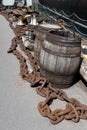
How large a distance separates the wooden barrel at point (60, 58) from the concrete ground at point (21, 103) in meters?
0.38

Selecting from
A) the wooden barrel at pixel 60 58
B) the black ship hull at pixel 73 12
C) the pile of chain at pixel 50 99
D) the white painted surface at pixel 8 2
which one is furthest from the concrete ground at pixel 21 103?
the white painted surface at pixel 8 2

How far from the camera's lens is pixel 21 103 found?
13.9 ft

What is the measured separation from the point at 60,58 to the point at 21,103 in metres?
1.08

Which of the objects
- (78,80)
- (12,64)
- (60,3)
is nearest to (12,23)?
(60,3)

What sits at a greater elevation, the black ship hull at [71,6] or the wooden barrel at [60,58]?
the wooden barrel at [60,58]

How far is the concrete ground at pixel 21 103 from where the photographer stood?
3711 mm

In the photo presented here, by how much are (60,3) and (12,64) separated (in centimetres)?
797

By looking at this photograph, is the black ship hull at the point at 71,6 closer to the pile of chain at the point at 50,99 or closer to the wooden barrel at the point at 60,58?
the pile of chain at the point at 50,99

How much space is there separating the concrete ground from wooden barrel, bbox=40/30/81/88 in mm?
Answer: 382

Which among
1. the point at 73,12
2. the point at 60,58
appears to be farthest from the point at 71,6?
the point at 60,58

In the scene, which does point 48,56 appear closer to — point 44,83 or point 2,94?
point 44,83

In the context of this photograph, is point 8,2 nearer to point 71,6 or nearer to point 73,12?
point 71,6

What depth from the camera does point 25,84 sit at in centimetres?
496

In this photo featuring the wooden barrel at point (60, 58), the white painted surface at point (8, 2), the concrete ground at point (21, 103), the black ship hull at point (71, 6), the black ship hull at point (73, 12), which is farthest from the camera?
the white painted surface at point (8, 2)
